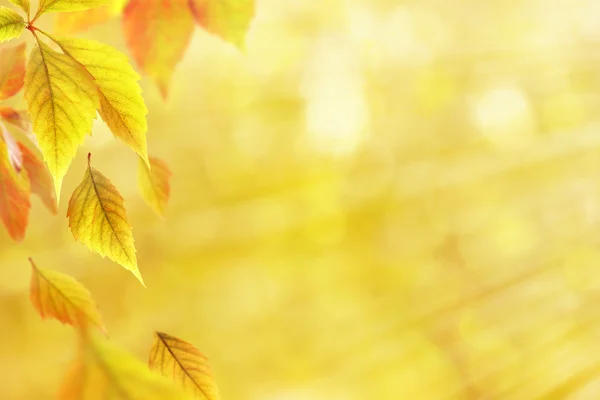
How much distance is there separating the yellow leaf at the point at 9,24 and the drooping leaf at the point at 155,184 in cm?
11

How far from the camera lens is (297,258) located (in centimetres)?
49

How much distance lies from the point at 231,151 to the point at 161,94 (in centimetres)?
9

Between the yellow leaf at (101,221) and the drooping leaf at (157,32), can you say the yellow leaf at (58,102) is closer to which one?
the yellow leaf at (101,221)

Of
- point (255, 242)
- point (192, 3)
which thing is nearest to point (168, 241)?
point (255, 242)

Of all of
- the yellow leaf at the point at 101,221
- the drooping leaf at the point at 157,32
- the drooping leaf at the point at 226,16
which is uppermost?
the drooping leaf at the point at 157,32

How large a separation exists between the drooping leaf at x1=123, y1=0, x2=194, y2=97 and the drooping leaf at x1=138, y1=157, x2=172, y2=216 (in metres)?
0.10

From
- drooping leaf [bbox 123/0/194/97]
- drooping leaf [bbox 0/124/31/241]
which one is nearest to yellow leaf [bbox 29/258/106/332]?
drooping leaf [bbox 0/124/31/241]

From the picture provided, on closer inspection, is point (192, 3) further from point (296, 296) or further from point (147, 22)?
point (296, 296)

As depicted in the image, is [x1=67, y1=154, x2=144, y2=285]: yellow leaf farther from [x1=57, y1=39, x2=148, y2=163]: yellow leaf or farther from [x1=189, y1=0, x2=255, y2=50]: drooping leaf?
[x1=189, y1=0, x2=255, y2=50]: drooping leaf

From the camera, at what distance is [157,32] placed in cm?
34

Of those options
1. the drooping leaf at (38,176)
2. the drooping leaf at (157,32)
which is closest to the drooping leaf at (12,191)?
the drooping leaf at (38,176)

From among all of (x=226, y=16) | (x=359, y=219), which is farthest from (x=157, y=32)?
(x=359, y=219)

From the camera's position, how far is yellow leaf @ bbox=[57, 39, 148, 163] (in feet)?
0.64

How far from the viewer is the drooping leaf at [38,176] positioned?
0.91 ft
